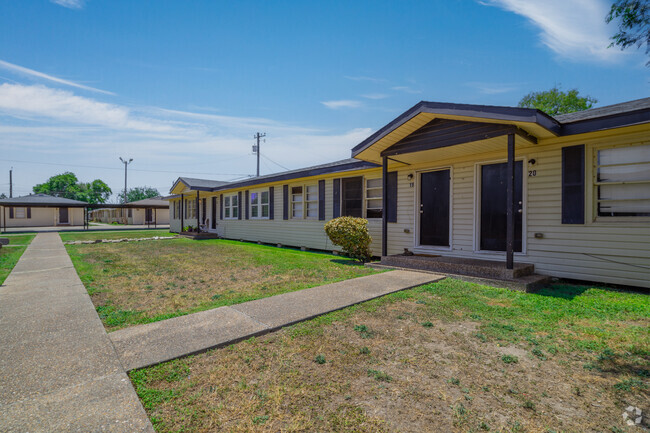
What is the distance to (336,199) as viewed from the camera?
10305 mm

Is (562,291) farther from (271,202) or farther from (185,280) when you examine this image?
(271,202)

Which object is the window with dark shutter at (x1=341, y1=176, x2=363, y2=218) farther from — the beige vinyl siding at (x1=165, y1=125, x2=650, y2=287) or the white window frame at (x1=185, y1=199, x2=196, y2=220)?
the white window frame at (x1=185, y1=199, x2=196, y2=220)

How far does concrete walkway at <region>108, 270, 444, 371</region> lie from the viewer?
281cm

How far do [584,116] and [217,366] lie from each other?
6845mm

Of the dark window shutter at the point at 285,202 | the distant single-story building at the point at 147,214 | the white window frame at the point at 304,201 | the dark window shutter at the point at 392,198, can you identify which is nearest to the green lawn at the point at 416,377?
the dark window shutter at the point at 392,198

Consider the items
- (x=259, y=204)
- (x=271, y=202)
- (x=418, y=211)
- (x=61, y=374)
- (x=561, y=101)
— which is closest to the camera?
(x=61, y=374)

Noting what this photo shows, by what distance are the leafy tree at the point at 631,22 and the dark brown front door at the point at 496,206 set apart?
297cm

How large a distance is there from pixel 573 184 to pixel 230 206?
49.1 feet

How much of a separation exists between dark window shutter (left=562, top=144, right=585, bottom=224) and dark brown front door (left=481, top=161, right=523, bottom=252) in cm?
77

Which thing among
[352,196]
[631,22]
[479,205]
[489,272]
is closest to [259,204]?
[352,196]

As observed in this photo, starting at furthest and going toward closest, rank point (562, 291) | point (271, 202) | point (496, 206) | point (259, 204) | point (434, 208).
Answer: point (259, 204) < point (271, 202) < point (434, 208) < point (496, 206) < point (562, 291)

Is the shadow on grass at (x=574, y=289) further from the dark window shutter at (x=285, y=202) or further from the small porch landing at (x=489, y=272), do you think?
the dark window shutter at (x=285, y=202)

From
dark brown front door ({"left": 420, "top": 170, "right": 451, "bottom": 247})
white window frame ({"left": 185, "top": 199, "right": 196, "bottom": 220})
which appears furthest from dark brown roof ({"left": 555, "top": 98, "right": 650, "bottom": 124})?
white window frame ({"left": 185, "top": 199, "right": 196, "bottom": 220})

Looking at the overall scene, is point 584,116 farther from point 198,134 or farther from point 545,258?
point 198,134
